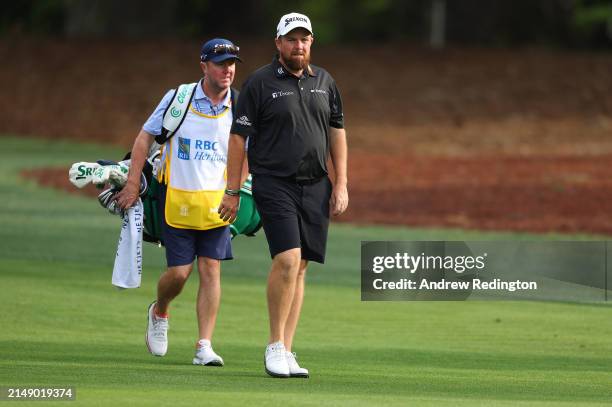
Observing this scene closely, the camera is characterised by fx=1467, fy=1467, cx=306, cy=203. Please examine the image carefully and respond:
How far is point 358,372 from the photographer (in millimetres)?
9797

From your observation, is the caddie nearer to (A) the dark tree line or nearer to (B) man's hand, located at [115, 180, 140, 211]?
(B) man's hand, located at [115, 180, 140, 211]

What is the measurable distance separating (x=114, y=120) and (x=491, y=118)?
984 centimetres

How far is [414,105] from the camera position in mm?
39375

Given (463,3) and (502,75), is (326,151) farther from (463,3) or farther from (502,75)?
(463,3)

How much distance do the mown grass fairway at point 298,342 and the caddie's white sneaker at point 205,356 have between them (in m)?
0.17

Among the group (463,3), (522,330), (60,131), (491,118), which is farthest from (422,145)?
(522,330)

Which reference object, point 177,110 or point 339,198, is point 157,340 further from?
point 339,198

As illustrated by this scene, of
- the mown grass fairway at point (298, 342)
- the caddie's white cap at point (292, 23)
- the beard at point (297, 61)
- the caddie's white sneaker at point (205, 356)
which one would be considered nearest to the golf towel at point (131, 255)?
the mown grass fairway at point (298, 342)

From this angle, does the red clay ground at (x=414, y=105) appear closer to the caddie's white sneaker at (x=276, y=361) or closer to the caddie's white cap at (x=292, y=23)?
the caddie's white cap at (x=292, y=23)

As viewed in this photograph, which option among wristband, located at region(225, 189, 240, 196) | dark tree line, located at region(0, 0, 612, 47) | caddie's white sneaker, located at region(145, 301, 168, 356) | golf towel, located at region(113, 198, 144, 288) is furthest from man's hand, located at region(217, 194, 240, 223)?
dark tree line, located at region(0, 0, 612, 47)

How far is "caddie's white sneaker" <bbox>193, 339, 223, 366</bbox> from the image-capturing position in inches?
391

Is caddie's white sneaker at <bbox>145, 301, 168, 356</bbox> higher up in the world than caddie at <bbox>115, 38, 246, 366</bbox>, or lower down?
lower down

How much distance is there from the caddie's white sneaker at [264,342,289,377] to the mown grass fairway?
9 cm

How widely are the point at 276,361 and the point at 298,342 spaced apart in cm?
225
